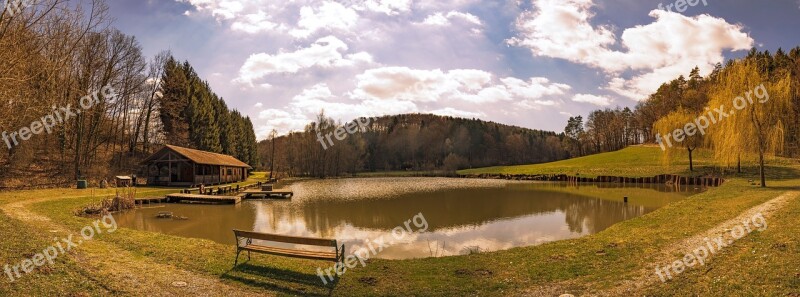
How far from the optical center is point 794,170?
129 feet

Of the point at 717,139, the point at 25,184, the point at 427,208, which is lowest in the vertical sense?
the point at 427,208

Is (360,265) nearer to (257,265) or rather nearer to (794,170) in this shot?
(257,265)

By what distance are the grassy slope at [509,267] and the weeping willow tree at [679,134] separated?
33781 mm

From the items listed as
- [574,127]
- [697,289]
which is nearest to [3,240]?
[697,289]

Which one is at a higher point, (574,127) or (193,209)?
(574,127)

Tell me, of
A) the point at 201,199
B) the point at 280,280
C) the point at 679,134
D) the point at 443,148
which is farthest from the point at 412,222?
the point at 443,148

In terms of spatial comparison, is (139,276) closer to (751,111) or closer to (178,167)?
(751,111)

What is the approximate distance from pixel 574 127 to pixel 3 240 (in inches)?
4604

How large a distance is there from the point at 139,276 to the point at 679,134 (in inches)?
1946

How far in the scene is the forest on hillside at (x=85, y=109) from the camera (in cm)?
988
